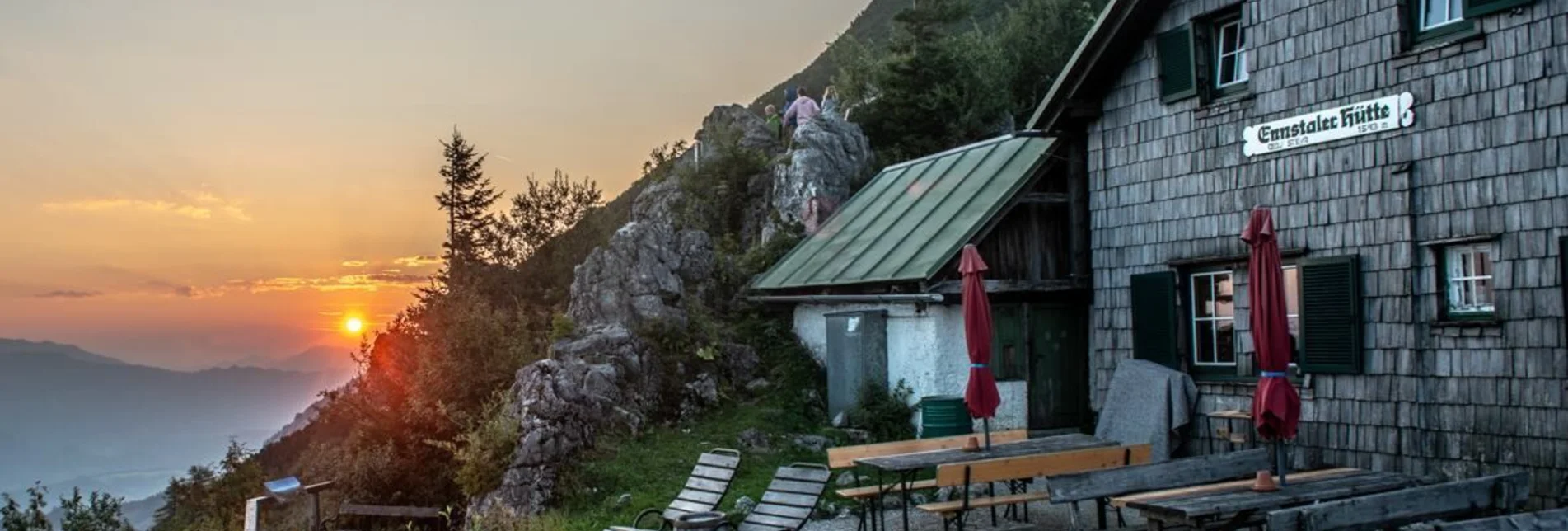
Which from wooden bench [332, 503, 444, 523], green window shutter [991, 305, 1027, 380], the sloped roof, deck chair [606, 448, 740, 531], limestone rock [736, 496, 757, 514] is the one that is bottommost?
wooden bench [332, 503, 444, 523]

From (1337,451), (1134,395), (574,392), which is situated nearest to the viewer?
(1337,451)

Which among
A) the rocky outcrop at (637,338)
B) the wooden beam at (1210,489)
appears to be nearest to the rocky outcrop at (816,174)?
the rocky outcrop at (637,338)

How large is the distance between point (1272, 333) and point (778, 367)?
35.8ft

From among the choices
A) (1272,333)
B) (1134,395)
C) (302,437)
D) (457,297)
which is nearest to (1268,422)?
(1272,333)

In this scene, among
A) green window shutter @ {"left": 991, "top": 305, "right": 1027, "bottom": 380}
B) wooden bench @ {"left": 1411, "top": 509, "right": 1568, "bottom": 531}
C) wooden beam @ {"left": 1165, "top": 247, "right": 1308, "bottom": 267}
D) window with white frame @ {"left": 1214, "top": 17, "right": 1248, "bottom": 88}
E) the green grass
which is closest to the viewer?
wooden bench @ {"left": 1411, "top": 509, "right": 1568, "bottom": 531}

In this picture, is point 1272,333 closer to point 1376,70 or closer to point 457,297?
point 1376,70

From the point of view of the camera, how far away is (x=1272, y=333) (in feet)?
29.9

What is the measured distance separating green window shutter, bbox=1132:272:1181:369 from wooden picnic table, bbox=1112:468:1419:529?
459cm

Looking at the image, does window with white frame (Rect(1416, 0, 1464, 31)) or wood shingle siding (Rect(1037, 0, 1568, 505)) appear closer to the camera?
wood shingle siding (Rect(1037, 0, 1568, 505))

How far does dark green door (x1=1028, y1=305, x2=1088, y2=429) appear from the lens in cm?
→ 1666

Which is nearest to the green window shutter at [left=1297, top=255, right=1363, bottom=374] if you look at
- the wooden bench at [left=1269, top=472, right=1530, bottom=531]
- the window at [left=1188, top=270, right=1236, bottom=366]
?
the window at [left=1188, top=270, right=1236, bottom=366]

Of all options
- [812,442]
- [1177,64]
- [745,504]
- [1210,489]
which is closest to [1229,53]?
[1177,64]

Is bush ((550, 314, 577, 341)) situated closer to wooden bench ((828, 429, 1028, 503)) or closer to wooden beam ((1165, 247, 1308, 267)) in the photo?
wooden bench ((828, 429, 1028, 503))

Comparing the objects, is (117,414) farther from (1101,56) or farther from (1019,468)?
(1019,468)
